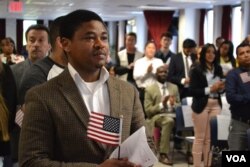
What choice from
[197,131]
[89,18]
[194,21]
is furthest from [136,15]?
[89,18]

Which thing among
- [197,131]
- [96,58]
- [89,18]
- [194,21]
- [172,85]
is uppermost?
[194,21]

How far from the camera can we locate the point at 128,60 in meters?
7.41

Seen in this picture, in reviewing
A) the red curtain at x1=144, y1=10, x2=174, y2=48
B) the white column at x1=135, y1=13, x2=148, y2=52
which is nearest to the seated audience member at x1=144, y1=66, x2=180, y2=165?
the red curtain at x1=144, y1=10, x2=174, y2=48

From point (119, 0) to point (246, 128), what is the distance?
316 inches

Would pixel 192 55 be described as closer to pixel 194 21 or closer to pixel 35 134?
pixel 35 134

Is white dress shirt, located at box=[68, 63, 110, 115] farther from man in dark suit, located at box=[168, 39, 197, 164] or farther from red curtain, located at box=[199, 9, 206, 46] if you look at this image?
red curtain, located at box=[199, 9, 206, 46]

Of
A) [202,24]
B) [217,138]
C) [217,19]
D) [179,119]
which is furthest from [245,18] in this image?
[217,138]

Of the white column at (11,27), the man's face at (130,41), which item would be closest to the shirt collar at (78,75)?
the man's face at (130,41)

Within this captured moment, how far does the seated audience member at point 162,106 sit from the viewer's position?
21.3 feet

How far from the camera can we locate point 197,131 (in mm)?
5539

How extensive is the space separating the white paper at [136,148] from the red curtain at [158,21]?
14.2m

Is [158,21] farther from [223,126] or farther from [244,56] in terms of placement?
[244,56]

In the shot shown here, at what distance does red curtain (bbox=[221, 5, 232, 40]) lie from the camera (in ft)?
41.7

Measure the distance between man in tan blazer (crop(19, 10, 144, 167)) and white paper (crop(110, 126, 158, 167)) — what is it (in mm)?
46
